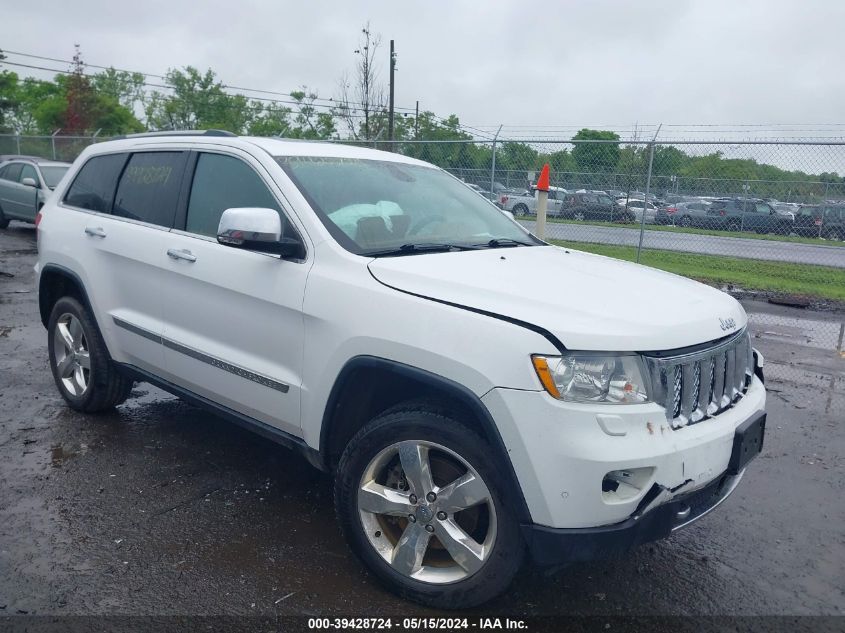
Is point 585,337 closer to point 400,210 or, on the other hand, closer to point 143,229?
point 400,210

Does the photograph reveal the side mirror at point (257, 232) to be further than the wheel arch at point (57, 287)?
No

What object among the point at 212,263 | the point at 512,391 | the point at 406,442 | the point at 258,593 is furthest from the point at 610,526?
the point at 212,263

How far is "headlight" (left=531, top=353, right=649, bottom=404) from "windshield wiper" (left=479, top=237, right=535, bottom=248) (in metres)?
1.45

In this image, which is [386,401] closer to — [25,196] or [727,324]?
[727,324]

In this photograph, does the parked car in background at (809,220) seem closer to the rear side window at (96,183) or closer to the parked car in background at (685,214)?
the parked car in background at (685,214)

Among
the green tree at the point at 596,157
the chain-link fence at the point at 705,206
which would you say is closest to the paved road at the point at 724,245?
the chain-link fence at the point at 705,206

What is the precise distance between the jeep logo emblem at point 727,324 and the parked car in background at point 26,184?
14.1m

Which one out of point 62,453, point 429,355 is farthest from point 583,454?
point 62,453

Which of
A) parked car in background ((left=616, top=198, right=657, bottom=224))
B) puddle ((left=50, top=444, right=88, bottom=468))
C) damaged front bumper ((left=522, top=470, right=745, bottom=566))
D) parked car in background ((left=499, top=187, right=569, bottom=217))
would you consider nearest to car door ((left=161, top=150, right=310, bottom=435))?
puddle ((left=50, top=444, right=88, bottom=468))

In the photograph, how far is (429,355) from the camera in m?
2.88

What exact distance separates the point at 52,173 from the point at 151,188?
39.8ft

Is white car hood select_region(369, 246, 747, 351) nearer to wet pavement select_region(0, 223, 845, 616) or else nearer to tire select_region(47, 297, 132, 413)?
wet pavement select_region(0, 223, 845, 616)

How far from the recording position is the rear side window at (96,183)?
16.1ft

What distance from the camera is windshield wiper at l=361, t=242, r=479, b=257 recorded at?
11.3 feet
